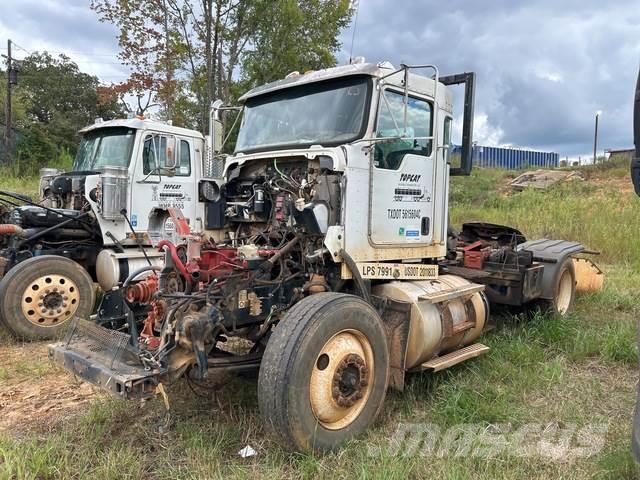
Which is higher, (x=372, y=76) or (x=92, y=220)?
(x=372, y=76)

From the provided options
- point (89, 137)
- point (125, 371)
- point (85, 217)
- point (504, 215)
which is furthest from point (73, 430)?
point (504, 215)

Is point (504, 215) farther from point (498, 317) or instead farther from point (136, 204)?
point (136, 204)

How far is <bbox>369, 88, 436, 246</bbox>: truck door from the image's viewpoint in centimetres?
433

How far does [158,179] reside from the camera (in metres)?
7.63

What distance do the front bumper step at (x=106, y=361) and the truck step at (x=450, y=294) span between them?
2.09 m

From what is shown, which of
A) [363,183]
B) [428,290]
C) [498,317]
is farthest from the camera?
[498,317]

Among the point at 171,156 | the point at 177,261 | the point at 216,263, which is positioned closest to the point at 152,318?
the point at 177,261

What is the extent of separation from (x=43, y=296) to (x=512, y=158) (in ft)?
95.0

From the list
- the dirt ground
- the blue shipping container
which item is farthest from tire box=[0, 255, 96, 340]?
the blue shipping container

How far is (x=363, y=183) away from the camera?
4.20m

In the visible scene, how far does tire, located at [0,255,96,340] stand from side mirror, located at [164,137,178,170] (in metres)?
2.03

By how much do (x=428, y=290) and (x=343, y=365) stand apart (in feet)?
4.18

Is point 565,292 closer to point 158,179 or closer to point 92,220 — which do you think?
point 158,179

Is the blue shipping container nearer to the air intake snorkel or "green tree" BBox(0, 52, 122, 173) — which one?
"green tree" BBox(0, 52, 122, 173)
